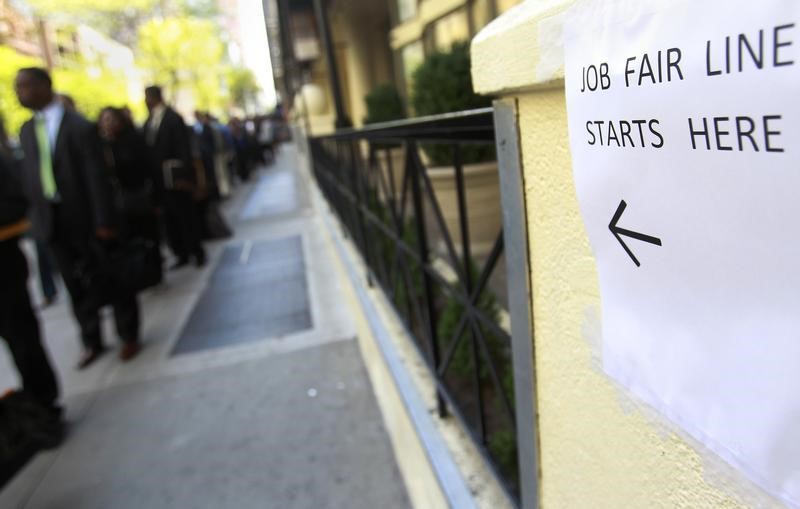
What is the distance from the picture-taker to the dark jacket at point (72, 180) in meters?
3.86

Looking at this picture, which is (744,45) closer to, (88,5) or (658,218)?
(658,218)

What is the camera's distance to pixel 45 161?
3877mm

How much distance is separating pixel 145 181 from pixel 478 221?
3.74m

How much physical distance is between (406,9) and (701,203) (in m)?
8.03

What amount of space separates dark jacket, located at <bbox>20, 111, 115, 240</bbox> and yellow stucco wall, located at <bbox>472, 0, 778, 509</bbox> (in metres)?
3.55

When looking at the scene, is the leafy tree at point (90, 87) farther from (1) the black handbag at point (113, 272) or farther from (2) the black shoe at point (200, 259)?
(1) the black handbag at point (113, 272)

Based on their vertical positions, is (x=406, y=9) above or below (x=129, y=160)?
above

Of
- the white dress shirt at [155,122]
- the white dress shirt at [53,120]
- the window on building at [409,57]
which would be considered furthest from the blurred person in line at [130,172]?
the window on building at [409,57]

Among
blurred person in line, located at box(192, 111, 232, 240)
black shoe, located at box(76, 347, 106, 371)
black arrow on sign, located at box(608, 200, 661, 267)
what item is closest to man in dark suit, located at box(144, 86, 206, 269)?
blurred person in line, located at box(192, 111, 232, 240)

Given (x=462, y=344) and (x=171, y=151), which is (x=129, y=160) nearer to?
(x=171, y=151)

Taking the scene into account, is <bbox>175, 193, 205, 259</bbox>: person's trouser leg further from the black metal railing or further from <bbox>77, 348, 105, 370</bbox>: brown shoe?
<bbox>77, 348, 105, 370</bbox>: brown shoe

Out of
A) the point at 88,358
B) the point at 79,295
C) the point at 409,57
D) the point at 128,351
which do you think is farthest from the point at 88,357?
the point at 409,57

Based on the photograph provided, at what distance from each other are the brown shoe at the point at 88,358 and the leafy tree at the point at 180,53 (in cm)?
3161

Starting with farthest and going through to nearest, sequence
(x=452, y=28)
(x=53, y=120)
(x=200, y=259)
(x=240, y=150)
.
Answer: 1. (x=240, y=150)
2. (x=200, y=259)
3. (x=452, y=28)
4. (x=53, y=120)
